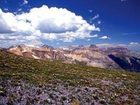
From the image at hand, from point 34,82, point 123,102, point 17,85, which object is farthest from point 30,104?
point 123,102

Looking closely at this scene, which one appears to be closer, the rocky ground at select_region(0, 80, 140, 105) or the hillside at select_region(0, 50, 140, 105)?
the rocky ground at select_region(0, 80, 140, 105)

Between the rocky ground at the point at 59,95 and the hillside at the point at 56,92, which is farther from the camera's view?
the hillside at the point at 56,92

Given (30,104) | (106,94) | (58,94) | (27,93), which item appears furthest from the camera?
(106,94)

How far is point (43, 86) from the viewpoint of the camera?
29.5m

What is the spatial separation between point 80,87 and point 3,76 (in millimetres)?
9556

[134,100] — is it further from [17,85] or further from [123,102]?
[17,85]

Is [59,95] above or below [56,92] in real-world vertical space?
below

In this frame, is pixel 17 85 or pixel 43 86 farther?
pixel 43 86

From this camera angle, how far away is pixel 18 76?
3116 cm

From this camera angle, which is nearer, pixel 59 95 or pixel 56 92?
pixel 59 95

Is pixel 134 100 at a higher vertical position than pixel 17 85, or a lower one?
lower

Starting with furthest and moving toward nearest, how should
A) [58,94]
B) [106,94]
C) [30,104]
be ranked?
[106,94] → [58,94] → [30,104]

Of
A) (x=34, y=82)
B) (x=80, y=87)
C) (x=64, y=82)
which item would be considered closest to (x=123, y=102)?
(x=80, y=87)

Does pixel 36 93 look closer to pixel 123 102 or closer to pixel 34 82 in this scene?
pixel 34 82
